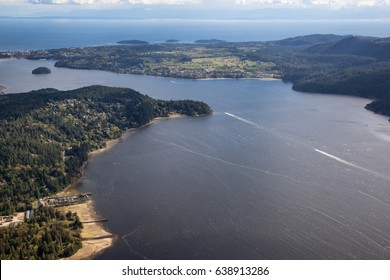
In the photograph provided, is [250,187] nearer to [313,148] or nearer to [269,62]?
[313,148]

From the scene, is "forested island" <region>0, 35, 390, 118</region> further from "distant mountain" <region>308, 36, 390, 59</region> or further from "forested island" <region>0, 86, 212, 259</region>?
"forested island" <region>0, 86, 212, 259</region>

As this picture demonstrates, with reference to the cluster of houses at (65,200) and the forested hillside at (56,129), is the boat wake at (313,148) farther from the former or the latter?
the cluster of houses at (65,200)

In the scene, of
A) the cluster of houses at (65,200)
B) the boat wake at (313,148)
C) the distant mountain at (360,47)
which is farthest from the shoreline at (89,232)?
the distant mountain at (360,47)

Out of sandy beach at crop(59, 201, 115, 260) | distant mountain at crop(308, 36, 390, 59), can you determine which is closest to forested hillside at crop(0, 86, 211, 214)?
sandy beach at crop(59, 201, 115, 260)

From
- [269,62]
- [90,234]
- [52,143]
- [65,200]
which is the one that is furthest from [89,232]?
[269,62]

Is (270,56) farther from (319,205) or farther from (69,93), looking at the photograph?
(319,205)

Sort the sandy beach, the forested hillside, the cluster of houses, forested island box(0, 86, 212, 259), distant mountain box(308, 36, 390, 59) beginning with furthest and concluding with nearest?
distant mountain box(308, 36, 390, 59) → the forested hillside → the cluster of houses → forested island box(0, 86, 212, 259) → the sandy beach
